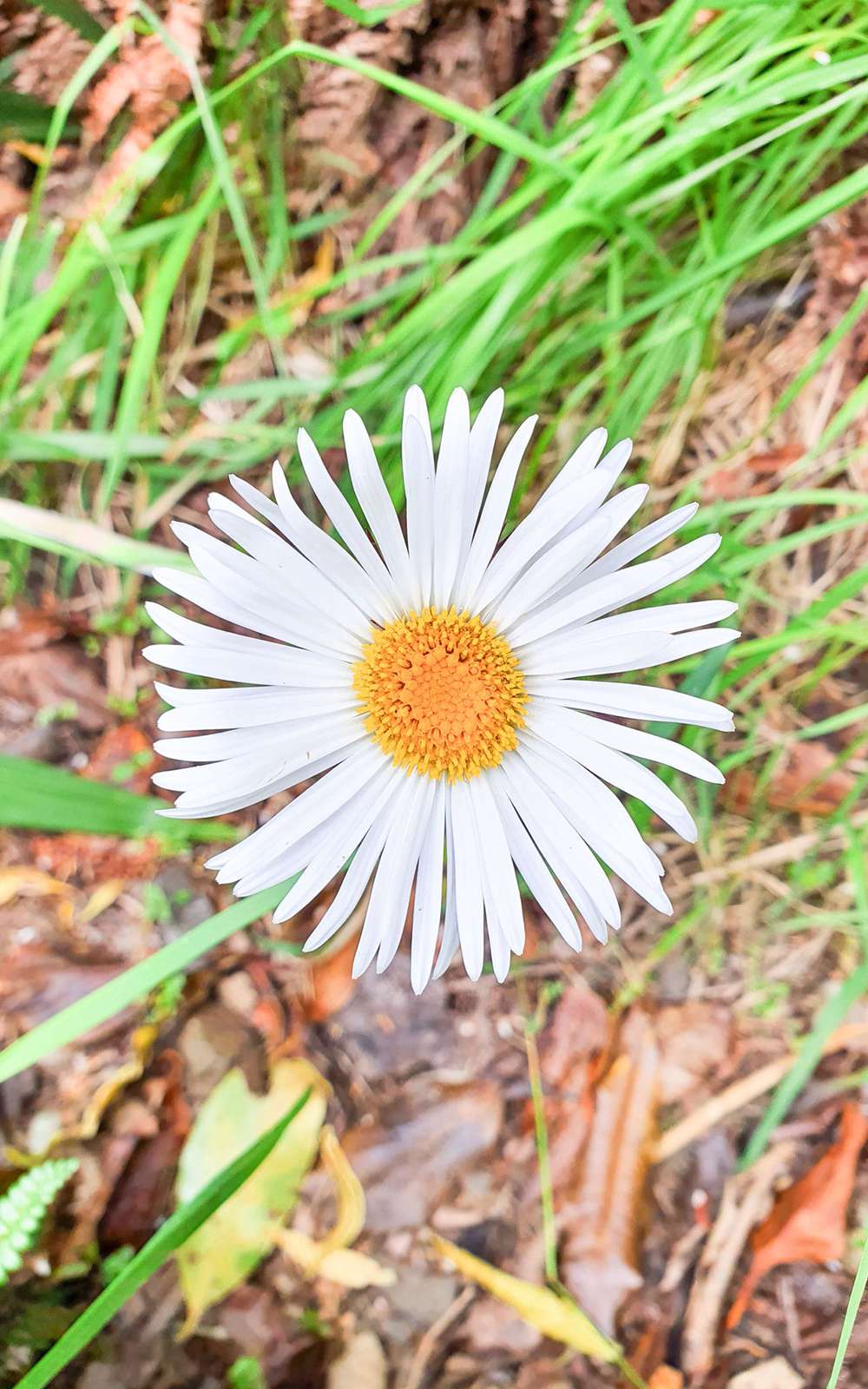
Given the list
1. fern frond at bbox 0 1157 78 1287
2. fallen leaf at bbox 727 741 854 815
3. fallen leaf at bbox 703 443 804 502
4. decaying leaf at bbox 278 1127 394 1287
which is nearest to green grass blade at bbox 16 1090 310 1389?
fern frond at bbox 0 1157 78 1287

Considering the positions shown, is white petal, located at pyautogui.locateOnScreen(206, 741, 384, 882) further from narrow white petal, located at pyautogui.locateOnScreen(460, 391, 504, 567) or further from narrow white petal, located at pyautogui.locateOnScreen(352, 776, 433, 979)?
narrow white petal, located at pyautogui.locateOnScreen(460, 391, 504, 567)

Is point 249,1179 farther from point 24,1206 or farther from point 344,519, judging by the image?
point 344,519

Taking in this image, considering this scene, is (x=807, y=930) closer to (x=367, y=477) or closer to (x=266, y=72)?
(x=367, y=477)

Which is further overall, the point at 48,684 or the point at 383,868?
the point at 48,684

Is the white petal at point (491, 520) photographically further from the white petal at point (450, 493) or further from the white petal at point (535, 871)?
the white petal at point (535, 871)

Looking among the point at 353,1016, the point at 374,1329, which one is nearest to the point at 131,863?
the point at 353,1016

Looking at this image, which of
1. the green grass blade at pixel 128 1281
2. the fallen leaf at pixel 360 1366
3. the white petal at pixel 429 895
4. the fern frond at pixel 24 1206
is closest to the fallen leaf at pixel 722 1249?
the fallen leaf at pixel 360 1366

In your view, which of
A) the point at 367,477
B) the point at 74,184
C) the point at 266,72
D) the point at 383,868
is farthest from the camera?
the point at 74,184
